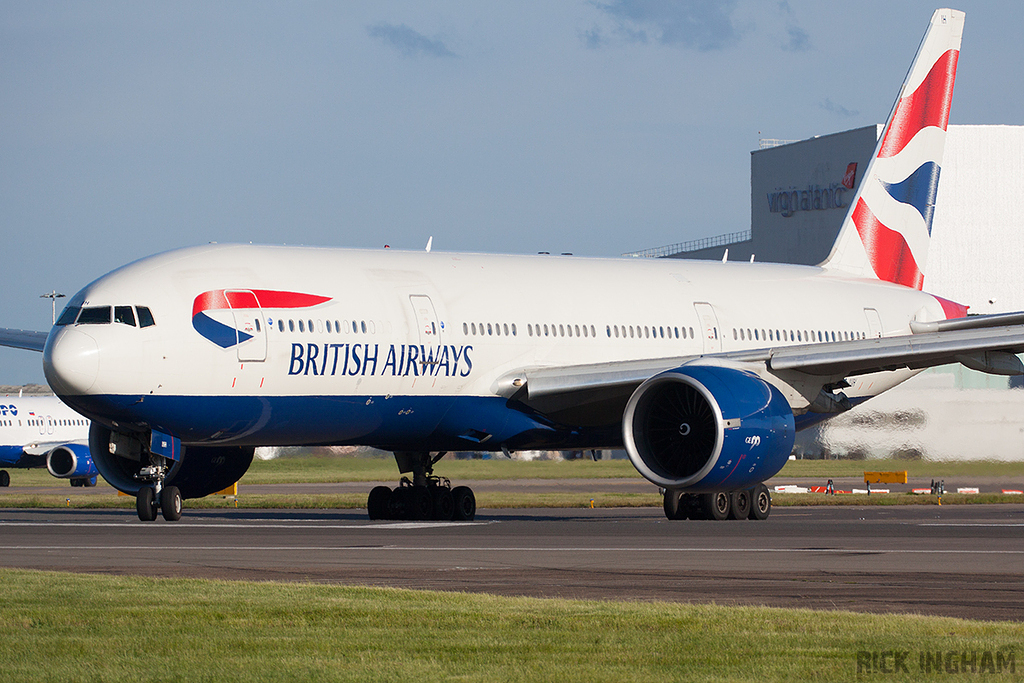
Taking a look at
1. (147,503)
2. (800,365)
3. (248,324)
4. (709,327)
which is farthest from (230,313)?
(709,327)

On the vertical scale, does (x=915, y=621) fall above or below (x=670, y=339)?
below

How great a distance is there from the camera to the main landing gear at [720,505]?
23.6 m

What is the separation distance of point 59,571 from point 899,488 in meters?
31.2

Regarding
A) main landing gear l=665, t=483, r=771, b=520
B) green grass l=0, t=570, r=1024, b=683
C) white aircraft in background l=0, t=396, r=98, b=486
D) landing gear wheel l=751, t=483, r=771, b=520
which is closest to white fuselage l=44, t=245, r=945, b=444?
main landing gear l=665, t=483, r=771, b=520

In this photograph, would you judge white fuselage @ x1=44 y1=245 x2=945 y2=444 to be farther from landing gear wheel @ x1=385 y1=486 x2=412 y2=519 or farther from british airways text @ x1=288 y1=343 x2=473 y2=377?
landing gear wheel @ x1=385 y1=486 x2=412 y2=519

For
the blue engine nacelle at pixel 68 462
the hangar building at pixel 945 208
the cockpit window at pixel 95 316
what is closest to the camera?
the cockpit window at pixel 95 316

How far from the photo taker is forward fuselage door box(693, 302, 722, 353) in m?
26.4

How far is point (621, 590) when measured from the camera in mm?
11539

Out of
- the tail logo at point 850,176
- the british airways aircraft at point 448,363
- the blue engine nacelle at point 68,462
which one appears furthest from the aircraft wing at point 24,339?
the tail logo at point 850,176

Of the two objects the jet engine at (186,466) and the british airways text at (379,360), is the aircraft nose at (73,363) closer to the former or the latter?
the jet engine at (186,466)

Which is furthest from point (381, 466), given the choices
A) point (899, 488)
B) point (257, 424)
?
point (257, 424)

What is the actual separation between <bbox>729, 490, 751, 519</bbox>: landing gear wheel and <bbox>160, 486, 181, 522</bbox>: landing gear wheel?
8.76 metres

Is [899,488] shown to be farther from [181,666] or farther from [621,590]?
[181,666]

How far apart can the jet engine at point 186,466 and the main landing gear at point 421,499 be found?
7.92ft
